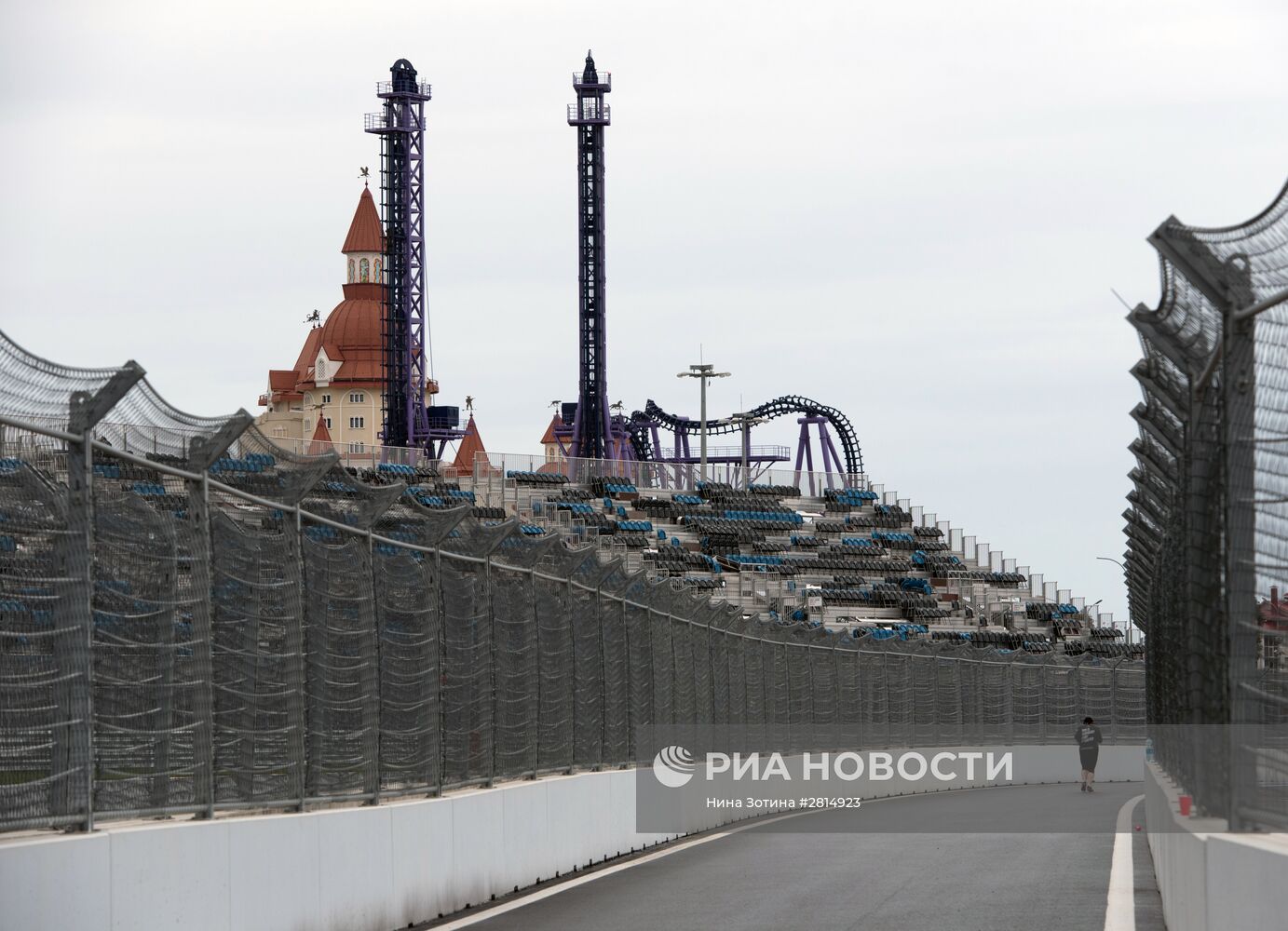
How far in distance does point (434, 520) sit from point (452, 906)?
2.56 metres

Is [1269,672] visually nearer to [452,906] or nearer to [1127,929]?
[1127,929]

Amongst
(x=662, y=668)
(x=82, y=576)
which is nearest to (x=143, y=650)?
(x=82, y=576)

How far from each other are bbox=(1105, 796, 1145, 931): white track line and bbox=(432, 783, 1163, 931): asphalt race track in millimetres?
87

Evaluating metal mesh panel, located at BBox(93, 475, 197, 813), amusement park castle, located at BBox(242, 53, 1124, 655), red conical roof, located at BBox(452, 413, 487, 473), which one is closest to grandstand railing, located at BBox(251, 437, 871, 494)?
amusement park castle, located at BBox(242, 53, 1124, 655)

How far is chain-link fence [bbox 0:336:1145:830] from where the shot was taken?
8.27 m

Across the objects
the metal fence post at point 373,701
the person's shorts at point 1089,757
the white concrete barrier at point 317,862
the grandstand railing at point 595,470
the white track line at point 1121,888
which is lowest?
the white track line at point 1121,888

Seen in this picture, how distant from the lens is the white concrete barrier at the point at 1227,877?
6.58 m

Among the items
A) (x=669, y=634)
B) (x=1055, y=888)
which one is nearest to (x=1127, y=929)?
(x=1055, y=888)

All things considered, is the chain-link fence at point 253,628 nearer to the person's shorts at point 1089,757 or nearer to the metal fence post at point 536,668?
the metal fence post at point 536,668

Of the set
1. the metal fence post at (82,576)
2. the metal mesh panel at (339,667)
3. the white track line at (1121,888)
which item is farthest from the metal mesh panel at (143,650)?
the white track line at (1121,888)

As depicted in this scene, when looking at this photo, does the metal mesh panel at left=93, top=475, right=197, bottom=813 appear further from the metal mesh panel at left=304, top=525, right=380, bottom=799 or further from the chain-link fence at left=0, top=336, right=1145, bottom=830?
the metal mesh panel at left=304, top=525, right=380, bottom=799

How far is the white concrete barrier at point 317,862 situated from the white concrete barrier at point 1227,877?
5.6 inches

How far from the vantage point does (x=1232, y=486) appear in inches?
299

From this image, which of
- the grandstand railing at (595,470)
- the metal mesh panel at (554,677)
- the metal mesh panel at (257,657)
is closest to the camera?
the metal mesh panel at (257,657)
